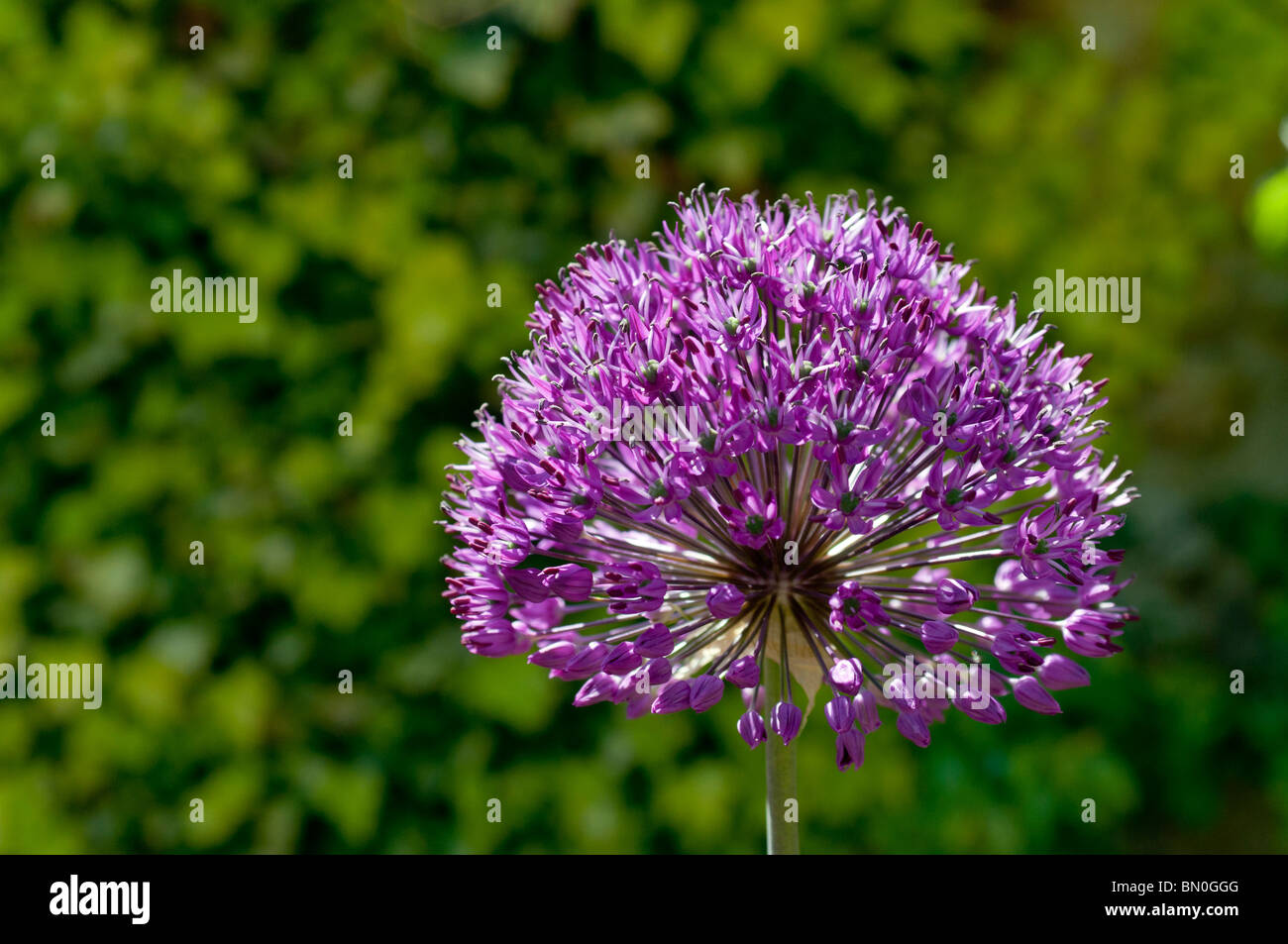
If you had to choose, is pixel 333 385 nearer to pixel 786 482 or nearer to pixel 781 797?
pixel 786 482

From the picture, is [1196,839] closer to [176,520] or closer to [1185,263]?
[1185,263]

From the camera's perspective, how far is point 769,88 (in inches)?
112

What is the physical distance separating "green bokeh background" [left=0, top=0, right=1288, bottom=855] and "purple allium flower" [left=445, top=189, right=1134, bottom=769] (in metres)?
1.56

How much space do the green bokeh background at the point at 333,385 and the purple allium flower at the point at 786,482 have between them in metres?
1.56

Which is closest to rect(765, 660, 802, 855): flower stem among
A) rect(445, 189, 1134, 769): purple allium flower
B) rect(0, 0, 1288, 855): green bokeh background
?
rect(445, 189, 1134, 769): purple allium flower

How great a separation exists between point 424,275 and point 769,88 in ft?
3.23

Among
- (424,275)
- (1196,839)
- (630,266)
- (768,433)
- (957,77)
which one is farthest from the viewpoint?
(1196,839)

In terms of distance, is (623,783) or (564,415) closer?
(564,415)

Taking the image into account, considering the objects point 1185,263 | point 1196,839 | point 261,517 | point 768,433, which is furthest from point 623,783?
point 1185,263

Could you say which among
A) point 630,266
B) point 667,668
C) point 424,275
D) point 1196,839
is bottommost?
point 1196,839

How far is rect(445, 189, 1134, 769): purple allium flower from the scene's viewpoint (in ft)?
3.62

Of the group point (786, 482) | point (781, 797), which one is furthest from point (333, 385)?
point (781, 797)

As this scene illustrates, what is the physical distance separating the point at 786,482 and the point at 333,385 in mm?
1819

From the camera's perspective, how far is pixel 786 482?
127 cm
